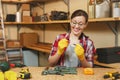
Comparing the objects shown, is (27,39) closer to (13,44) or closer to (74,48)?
(13,44)

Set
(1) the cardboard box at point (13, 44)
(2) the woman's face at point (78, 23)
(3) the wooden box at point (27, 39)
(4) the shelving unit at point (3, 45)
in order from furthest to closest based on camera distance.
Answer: (3) the wooden box at point (27, 39), (1) the cardboard box at point (13, 44), (4) the shelving unit at point (3, 45), (2) the woman's face at point (78, 23)

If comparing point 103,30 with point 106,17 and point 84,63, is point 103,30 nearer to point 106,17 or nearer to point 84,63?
point 106,17

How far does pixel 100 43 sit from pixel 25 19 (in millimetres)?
2044

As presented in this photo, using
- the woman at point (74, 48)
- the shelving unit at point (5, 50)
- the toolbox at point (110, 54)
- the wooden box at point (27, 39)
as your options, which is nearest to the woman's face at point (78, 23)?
the woman at point (74, 48)

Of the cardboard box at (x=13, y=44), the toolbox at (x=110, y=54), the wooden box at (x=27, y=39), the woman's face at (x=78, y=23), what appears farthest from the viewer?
the wooden box at (x=27, y=39)

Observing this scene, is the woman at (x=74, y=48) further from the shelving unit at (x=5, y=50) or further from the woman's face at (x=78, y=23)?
the shelving unit at (x=5, y=50)

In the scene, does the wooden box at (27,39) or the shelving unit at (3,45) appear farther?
the wooden box at (27,39)

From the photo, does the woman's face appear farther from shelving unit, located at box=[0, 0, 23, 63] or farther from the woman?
shelving unit, located at box=[0, 0, 23, 63]

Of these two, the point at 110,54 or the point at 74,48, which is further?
the point at 110,54

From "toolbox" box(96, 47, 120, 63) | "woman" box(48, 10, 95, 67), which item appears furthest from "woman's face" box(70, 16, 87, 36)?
"toolbox" box(96, 47, 120, 63)

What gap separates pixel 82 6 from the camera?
327 centimetres

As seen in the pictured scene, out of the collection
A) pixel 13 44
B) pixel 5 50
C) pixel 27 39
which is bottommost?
pixel 5 50

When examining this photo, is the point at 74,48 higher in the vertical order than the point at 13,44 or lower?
higher

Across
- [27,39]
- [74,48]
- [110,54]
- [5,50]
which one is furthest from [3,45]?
[74,48]
